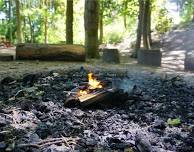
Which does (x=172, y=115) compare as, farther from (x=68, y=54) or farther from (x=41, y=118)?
(x=68, y=54)

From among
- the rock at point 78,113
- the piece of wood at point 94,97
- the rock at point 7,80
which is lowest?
the rock at point 78,113

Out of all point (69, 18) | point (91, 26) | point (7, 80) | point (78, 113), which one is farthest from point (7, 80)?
point (69, 18)

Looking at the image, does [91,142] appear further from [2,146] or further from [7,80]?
[7,80]

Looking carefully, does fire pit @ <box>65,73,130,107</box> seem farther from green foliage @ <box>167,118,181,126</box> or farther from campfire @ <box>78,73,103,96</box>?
green foliage @ <box>167,118,181,126</box>

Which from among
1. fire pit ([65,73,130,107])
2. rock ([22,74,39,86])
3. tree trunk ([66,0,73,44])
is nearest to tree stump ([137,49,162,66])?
tree trunk ([66,0,73,44])

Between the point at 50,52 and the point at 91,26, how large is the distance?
258 centimetres

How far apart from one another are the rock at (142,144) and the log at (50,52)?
8191 mm

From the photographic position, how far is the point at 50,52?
43.1ft

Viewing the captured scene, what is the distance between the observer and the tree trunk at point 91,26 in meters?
14.8

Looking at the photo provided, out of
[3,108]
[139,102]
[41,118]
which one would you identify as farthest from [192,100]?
[3,108]

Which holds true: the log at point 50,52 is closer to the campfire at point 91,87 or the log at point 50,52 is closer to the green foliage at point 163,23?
the campfire at point 91,87

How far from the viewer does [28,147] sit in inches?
190

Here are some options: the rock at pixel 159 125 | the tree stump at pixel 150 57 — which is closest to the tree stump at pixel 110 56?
the tree stump at pixel 150 57

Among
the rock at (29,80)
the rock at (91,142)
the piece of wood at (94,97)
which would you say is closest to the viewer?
the rock at (91,142)
